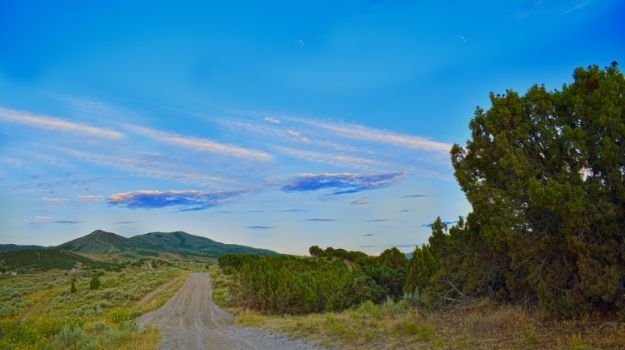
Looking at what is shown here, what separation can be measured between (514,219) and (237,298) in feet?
124

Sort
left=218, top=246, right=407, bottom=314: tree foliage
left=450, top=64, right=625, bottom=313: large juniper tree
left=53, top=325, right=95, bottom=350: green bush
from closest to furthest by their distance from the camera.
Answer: left=450, top=64, right=625, bottom=313: large juniper tree, left=53, top=325, right=95, bottom=350: green bush, left=218, top=246, right=407, bottom=314: tree foliage

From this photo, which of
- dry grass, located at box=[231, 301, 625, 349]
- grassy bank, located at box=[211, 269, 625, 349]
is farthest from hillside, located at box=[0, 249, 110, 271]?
dry grass, located at box=[231, 301, 625, 349]

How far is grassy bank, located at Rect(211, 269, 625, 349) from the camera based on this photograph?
9.77m

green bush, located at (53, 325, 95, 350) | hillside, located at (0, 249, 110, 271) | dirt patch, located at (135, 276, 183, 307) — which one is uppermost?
hillside, located at (0, 249, 110, 271)

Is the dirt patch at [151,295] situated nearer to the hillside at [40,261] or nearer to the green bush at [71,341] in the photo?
the green bush at [71,341]

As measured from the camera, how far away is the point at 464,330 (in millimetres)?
12164

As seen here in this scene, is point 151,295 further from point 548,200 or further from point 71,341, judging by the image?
point 548,200

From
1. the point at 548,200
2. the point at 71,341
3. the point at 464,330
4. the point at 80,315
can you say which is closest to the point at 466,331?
the point at 464,330

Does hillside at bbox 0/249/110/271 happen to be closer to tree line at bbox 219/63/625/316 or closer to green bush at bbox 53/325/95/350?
green bush at bbox 53/325/95/350

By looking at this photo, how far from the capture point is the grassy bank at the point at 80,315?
18078 mm

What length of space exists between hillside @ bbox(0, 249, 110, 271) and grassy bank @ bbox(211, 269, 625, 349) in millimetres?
124401

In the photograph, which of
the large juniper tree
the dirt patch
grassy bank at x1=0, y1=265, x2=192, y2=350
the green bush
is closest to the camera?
the large juniper tree

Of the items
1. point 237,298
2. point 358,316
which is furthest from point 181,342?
point 237,298

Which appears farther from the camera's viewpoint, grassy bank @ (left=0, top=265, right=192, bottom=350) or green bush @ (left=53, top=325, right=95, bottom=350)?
grassy bank @ (left=0, top=265, right=192, bottom=350)
